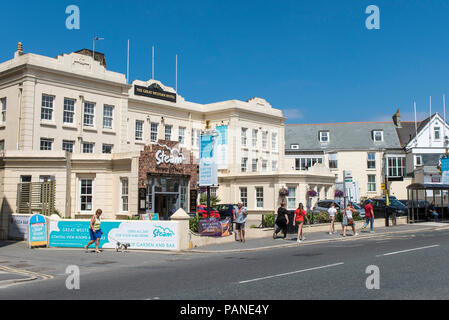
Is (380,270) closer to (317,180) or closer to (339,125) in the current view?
(317,180)

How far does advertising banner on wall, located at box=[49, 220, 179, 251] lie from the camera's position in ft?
62.8

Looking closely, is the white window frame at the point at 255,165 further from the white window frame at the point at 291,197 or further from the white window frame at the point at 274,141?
the white window frame at the point at 291,197

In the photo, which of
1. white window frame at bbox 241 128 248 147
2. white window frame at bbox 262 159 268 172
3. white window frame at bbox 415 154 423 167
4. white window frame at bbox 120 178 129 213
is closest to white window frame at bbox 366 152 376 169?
white window frame at bbox 415 154 423 167

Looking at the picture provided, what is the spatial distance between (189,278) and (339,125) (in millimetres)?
54080

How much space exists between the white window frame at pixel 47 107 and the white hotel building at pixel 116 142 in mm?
72

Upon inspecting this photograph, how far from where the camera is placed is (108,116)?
36.2 meters

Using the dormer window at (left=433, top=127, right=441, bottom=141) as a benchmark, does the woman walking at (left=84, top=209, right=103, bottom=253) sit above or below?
below

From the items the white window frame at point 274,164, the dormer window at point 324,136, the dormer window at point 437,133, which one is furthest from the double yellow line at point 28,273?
the dormer window at point 437,133

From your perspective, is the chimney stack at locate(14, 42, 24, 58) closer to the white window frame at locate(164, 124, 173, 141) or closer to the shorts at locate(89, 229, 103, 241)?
the white window frame at locate(164, 124, 173, 141)

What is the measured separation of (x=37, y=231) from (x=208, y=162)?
331 inches

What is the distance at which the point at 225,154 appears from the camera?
4519 centimetres

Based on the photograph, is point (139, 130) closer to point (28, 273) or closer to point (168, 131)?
point (168, 131)

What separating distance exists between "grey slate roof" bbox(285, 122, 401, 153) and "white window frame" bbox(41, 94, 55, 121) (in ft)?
112
